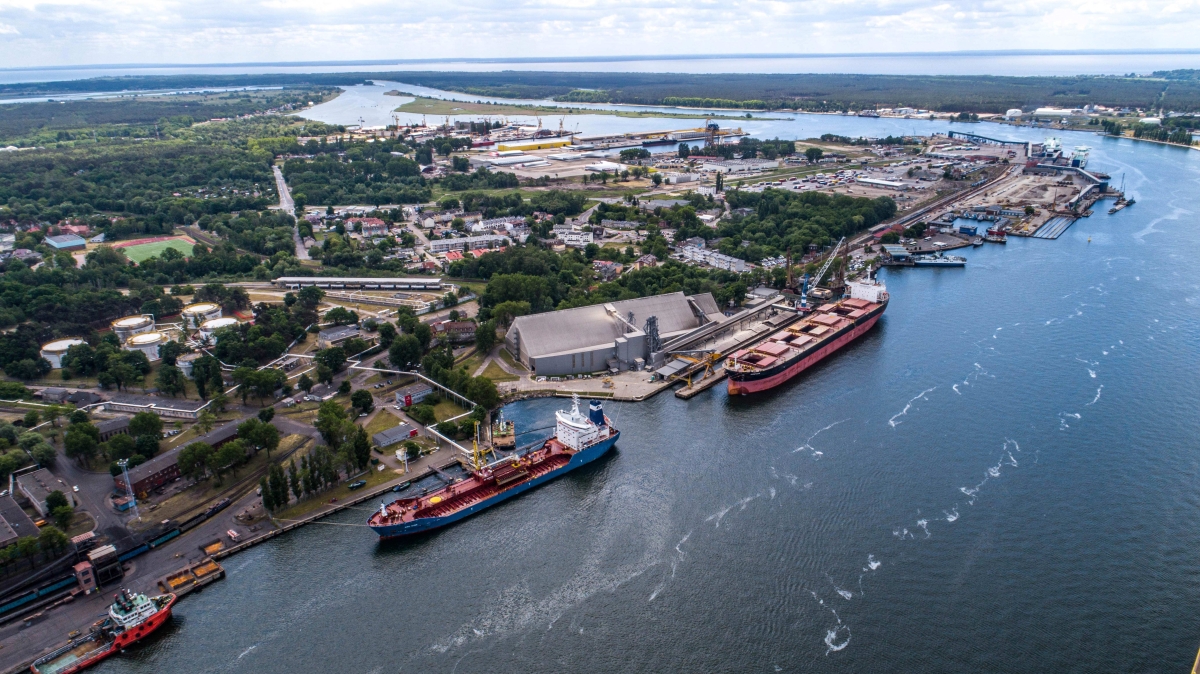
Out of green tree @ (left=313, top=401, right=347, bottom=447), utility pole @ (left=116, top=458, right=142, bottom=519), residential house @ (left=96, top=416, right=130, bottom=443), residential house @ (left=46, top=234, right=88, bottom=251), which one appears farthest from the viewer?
residential house @ (left=46, top=234, right=88, bottom=251)

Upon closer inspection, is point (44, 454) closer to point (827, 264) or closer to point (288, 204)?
point (827, 264)

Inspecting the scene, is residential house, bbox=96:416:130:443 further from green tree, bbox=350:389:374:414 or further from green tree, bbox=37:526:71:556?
green tree, bbox=350:389:374:414

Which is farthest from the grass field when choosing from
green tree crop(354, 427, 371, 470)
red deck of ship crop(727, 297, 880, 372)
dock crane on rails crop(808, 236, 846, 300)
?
dock crane on rails crop(808, 236, 846, 300)

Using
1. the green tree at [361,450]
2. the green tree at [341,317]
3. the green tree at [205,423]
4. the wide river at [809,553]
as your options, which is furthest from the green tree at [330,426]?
the green tree at [341,317]

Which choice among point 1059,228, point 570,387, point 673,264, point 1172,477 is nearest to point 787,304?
point 673,264

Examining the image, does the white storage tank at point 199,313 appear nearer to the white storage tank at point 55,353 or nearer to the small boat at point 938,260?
the white storage tank at point 55,353

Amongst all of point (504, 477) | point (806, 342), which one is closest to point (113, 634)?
point (504, 477)
